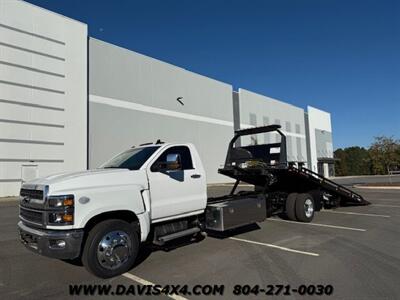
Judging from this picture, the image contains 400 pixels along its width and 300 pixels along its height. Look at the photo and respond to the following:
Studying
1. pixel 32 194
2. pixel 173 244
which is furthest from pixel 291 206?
pixel 32 194

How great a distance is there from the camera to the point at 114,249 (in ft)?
17.8

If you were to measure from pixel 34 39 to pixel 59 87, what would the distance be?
4.12 metres

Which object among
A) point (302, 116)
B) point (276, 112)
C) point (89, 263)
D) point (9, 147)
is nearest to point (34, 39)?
point (9, 147)

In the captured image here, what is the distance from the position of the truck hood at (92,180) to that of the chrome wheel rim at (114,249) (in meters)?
0.82

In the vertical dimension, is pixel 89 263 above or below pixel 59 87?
below

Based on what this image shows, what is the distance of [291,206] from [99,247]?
Result: 277 inches

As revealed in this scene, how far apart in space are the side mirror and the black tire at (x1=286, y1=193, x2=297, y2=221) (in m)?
5.34

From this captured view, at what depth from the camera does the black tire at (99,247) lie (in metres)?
5.19

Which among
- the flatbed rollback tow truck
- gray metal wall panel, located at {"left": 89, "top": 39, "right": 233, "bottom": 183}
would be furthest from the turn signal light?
gray metal wall panel, located at {"left": 89, "top": 39, "right": 233, "bottom": 183}

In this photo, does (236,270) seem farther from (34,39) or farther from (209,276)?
(34,39)

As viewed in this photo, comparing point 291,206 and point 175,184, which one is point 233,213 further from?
point 291,206

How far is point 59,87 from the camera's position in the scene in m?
28.4

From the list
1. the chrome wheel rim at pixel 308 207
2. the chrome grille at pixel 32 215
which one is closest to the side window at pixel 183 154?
the chrome grille at pixel 32 215

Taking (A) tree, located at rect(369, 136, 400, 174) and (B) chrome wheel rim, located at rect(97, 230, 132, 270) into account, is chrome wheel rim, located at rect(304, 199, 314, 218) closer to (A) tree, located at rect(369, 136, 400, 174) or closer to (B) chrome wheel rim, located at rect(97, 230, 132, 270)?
(B) chrome wheel rim, located at rect(97, 230, 132, 270)
